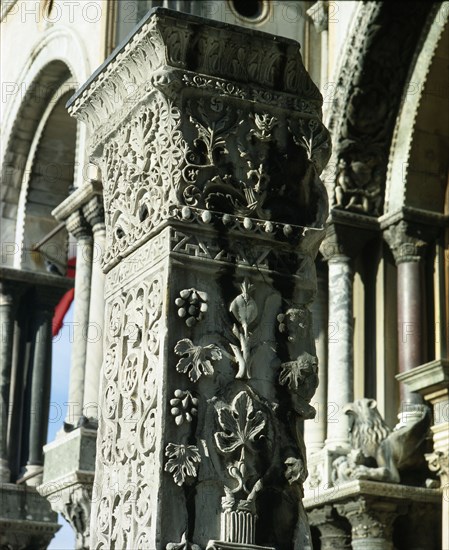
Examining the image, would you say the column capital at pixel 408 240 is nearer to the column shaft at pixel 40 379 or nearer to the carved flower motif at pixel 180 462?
the column shaft at pixel 40 379

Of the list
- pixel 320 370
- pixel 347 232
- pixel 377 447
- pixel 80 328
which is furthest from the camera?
pixel 80 328

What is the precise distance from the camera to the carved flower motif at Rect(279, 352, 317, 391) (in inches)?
148

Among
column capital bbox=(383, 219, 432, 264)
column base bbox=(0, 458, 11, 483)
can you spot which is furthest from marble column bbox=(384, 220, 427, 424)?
column base bbox=(0, 458, 11, 483)

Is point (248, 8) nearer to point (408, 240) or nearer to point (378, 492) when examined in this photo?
point (408, 240)

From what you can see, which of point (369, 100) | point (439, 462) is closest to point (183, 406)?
point (439, 462)

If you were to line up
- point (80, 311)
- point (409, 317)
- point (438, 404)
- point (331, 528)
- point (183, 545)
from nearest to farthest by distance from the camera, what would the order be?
point (183, 545), point (438, 404), point (331, 528), point (409, 317), point (80, 311)

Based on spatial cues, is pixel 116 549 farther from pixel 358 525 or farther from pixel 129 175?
A: pixel 358 525

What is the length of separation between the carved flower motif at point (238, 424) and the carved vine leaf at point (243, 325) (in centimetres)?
8

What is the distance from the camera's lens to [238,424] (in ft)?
11.9

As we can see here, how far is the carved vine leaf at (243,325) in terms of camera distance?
12.1 feet

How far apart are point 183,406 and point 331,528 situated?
850 centimetres

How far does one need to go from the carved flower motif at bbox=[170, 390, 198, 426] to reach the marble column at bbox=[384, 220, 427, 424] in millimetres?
8911

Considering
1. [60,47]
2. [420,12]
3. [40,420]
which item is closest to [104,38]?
[60,47]

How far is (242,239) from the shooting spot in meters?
3.84
